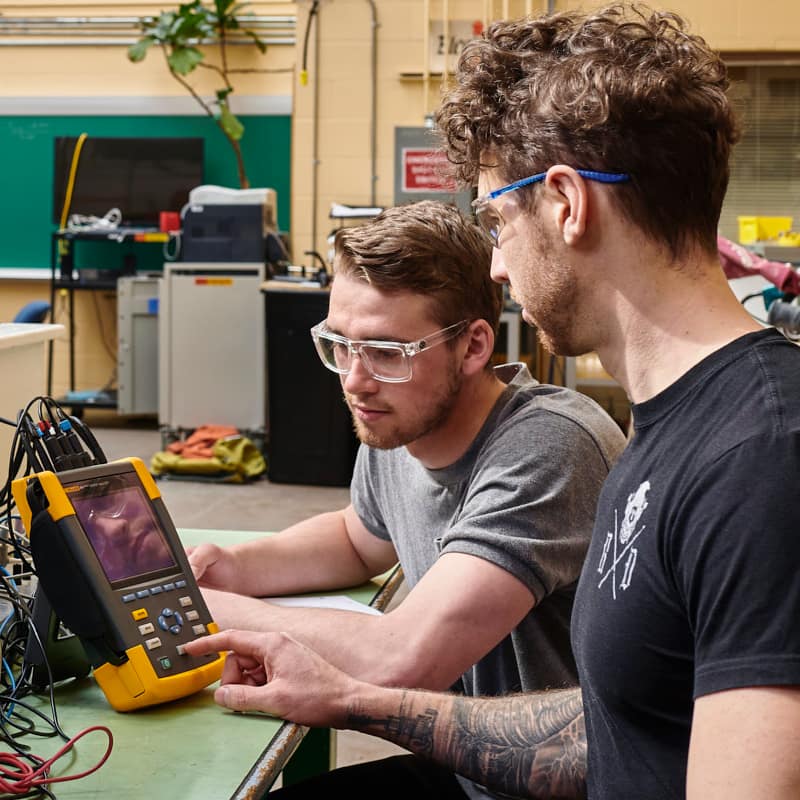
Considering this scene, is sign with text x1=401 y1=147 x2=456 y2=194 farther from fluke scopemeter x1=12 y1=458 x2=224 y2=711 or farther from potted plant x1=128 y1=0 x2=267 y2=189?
fluke scopemeter x1=12 y1=458 x2=224 y2=711

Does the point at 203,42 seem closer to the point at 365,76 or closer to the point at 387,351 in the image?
the point at 365,76

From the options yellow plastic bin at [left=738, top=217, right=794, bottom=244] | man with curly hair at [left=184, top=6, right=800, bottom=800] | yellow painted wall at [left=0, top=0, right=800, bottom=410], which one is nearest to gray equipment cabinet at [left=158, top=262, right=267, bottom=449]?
yellow painted wall at [left=0, top=0, right=800, bottom=410]

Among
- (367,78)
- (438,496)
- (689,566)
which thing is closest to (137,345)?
(367,78)

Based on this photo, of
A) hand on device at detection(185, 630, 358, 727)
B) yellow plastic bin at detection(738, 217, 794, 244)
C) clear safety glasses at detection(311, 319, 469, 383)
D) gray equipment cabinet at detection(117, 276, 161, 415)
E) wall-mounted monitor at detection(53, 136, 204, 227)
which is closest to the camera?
hand on device at detection(185, 630, 358, 727)

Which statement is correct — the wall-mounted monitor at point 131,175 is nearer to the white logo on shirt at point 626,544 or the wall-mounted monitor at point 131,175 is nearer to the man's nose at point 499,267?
the man's nose at point 499,267

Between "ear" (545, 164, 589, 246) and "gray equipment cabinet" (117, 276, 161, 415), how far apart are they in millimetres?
6007

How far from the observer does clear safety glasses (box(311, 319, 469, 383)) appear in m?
1.50

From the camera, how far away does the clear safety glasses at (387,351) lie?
1501mm

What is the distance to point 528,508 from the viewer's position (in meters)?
1.35

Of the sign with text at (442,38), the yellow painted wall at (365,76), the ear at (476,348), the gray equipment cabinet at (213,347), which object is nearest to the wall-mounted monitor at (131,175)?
the yellow painted wall at (365,76)

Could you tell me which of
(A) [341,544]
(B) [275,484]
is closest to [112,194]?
(B) [275,484]

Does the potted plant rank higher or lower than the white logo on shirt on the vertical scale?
higher

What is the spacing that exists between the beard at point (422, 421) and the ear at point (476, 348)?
0.02 m

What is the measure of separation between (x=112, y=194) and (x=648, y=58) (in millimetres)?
6670
